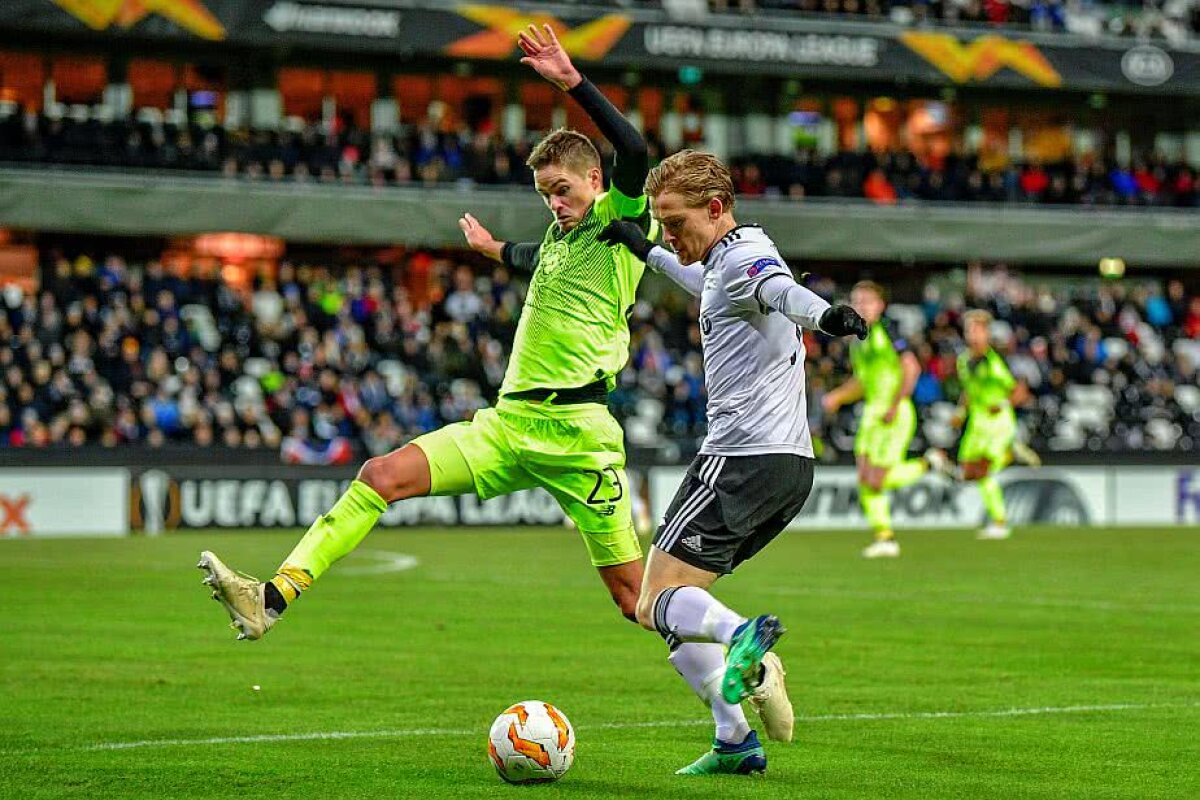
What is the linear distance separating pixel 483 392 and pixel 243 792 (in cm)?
2676

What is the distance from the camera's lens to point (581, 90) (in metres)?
8.30

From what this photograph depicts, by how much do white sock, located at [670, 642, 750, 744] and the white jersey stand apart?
746 mm

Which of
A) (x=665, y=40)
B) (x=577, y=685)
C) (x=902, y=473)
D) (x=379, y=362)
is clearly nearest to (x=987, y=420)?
(x=902, y=473)

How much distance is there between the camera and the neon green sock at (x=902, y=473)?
22438mm

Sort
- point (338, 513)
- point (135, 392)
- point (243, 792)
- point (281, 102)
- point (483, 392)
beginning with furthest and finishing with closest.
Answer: point (281, 102) < point (483, 392) < point (135, 392) < point (338, 513) < point (243, 792)

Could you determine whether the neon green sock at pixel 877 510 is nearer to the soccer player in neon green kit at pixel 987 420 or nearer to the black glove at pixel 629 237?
the soccer player in neon green kit at pixel 987 420

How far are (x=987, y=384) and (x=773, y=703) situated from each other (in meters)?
19.4

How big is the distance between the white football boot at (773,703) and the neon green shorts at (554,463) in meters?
1.55

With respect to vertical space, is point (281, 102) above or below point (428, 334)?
above

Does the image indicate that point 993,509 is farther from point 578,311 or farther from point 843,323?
point 843,323

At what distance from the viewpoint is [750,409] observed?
731 centimetres

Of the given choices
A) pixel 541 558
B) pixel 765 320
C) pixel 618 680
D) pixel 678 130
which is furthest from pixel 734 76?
Result: pixel 765 320

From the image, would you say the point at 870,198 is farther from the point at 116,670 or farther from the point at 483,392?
the point at 116,670

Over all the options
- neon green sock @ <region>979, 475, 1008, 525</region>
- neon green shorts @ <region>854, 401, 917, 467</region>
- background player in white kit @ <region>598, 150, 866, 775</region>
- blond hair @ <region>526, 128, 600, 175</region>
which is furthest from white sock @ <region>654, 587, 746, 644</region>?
neon green sock @ <region>979, 475, 1008, 525</region>
